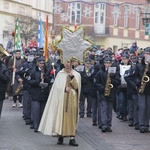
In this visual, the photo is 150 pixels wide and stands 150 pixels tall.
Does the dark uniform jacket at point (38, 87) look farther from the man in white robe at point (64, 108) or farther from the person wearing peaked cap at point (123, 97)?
the person wearing peaked cap at point (123, 97)

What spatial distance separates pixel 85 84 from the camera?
56.1 ft

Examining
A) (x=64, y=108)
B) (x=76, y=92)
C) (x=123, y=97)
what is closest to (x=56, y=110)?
(x=64, y=108)

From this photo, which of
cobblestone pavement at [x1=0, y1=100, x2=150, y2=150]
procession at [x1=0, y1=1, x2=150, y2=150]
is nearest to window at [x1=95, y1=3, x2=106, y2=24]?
procession at [x1=0, y1=1, x2=150, y2=150]

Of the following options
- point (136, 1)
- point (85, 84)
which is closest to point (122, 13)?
point (136, 1)

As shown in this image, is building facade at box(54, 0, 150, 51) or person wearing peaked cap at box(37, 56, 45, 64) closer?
person wearing peaked cap at box(37, 56, 45, 64)

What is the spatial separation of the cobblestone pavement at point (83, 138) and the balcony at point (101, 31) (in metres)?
36.9

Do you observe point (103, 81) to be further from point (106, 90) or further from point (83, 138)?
Answer: point (83, 138)

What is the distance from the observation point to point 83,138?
13602 millimetres

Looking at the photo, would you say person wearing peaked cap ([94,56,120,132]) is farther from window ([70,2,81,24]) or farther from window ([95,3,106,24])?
window ([95,3,106,24])

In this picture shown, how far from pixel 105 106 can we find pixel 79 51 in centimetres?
186

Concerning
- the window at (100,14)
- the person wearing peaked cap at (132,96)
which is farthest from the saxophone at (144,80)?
the window at (100,14)

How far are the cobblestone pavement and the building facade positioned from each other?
32.4 meters

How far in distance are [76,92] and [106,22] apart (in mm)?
41182

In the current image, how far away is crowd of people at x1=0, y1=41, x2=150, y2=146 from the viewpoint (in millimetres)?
12438
